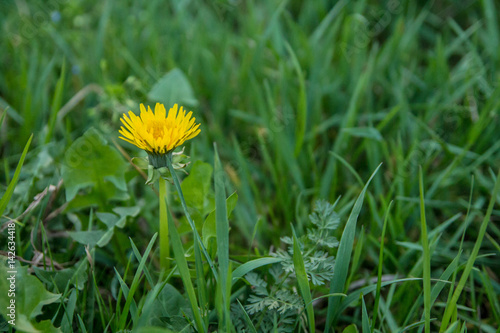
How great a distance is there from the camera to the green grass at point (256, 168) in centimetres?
103

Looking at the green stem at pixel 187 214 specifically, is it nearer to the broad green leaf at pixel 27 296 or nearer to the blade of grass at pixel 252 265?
the blade of grass at pixel 252 265

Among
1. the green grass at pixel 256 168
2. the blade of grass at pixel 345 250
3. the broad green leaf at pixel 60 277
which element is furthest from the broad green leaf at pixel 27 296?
the blade of grass at pixel 345 250

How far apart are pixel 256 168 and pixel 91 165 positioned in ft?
2.16

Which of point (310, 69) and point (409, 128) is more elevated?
point (310, 69)

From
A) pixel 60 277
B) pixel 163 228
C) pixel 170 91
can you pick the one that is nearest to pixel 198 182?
pixel 163 228

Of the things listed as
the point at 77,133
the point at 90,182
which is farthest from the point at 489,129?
the point at 77,133

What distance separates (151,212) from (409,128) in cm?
113

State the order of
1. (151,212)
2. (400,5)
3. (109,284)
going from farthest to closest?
1. (400,5)
2. (151,212)
3. (109,284)

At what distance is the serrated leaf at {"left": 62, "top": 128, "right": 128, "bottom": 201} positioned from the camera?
49.6 inches

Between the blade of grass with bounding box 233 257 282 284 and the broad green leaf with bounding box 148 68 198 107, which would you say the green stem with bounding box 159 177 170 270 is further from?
the broad green leaf with bounding box 148 68 198 107

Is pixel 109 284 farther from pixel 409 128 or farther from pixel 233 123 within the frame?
pixel 409 128

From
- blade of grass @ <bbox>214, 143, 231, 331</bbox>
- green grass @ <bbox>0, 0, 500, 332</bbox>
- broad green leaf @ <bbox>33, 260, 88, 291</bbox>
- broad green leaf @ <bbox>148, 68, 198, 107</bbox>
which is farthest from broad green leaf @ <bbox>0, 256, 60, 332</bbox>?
broad green leaf @ <bbox>148, 68, 198, 107</bbox>

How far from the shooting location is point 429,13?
2316 millimetres

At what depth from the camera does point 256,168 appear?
1.68 metres
